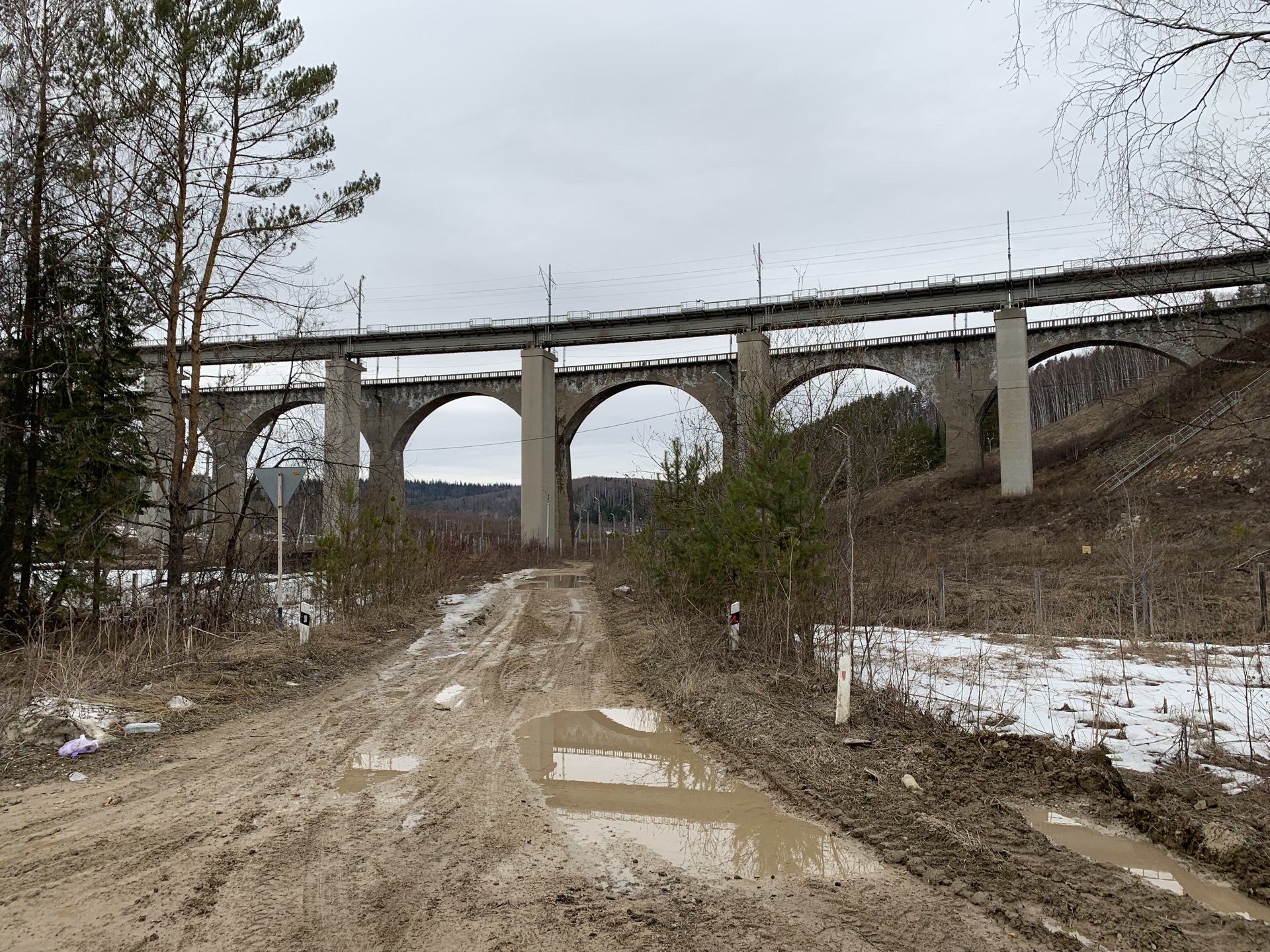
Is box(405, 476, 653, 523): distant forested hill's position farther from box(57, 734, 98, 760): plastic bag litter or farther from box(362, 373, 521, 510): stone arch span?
box(57, 734, 98, 760): plastic bag litter

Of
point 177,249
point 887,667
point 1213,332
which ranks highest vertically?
point 177,249

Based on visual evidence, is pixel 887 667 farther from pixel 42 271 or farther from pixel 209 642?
pixel 42 271

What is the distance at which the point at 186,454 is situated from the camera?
36.7 feet

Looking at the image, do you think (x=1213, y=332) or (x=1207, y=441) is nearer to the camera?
(x=1213, y=332)

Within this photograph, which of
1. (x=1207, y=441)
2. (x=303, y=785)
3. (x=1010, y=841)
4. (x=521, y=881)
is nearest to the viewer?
(x=521, y=881)

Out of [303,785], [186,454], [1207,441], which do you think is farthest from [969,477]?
[303,785]

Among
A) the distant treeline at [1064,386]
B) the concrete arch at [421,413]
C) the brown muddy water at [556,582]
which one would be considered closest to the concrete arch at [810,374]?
the brown muddy water at [556,582]

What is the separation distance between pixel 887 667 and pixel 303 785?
6.85m

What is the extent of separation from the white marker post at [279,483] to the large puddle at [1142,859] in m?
9.26

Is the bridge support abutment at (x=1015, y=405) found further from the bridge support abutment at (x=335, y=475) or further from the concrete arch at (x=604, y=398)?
the bridge support abutment at (x=335, y=475)

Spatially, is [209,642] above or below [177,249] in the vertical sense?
below

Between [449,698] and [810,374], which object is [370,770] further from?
[810,374]

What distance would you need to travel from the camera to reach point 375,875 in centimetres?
374

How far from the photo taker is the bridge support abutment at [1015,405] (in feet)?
105
